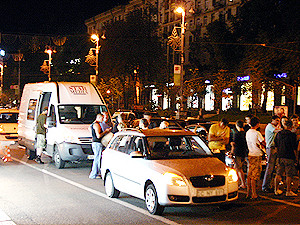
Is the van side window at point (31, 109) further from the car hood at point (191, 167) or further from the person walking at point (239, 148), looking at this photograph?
the car hood at point (191, 167)

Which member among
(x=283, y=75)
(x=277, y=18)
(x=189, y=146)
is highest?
(x=277, y=18)

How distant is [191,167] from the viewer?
8.30 m

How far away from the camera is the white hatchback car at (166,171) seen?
8.05 metres

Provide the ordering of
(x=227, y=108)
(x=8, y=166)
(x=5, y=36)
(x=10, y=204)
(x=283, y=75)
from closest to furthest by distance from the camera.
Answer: (x=10, y=204)
(x=8, y=166)
(x=5, y=36)
(x=283, y=75)
(x=227, y=108)

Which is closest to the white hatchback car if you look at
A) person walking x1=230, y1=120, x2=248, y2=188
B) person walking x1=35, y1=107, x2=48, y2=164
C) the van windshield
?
person walking x1=230, y1=120, x2=248, y2=188

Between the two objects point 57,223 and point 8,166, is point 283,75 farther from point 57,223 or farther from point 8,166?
point 57,223

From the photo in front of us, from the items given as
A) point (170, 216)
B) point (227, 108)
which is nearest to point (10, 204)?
point (170, 216)

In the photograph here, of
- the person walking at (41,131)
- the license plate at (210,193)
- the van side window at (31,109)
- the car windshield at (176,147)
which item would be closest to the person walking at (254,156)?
the car windshield at (176,147)

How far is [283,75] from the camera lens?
150 ft

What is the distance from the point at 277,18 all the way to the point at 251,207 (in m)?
32.9

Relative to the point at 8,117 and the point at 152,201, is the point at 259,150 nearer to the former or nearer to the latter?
the point at 152,201

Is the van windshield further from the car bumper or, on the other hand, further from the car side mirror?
the car bumper

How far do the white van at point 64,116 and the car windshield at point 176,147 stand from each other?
5.70 meters

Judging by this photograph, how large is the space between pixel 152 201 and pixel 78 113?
8.12 meters
